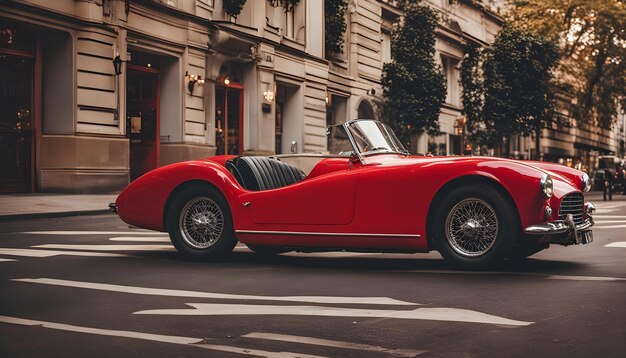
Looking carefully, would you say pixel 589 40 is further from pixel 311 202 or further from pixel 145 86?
pixel 311 202


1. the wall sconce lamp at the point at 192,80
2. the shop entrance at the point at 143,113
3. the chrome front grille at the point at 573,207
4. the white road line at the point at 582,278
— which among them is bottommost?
the white road line at the point at 582,278

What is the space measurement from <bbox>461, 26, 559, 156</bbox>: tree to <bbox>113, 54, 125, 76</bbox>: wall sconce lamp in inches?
959

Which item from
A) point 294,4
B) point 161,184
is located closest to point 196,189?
point 161,184

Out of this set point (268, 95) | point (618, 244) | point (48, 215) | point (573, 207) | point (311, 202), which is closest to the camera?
point (573, 207)

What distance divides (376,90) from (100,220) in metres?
26.3

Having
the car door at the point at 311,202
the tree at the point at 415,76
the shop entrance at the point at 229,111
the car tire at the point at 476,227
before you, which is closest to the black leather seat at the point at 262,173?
the car door at the point at 311,202

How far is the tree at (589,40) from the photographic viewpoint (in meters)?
49.0

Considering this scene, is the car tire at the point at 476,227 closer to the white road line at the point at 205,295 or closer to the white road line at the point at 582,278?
the white road line at the point at 582,278

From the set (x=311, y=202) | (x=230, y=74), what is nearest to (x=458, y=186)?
(x=311, y=202)

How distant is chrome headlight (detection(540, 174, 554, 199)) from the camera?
8094 millimetres

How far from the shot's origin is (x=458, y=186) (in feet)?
27.4

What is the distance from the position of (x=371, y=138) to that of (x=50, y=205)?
1109 centimetres

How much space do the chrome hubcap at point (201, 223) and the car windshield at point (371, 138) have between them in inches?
62.4

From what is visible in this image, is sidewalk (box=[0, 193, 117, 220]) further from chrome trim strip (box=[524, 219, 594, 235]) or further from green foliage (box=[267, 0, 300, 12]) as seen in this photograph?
green foliage (box=[267, 0, 300, 12])
